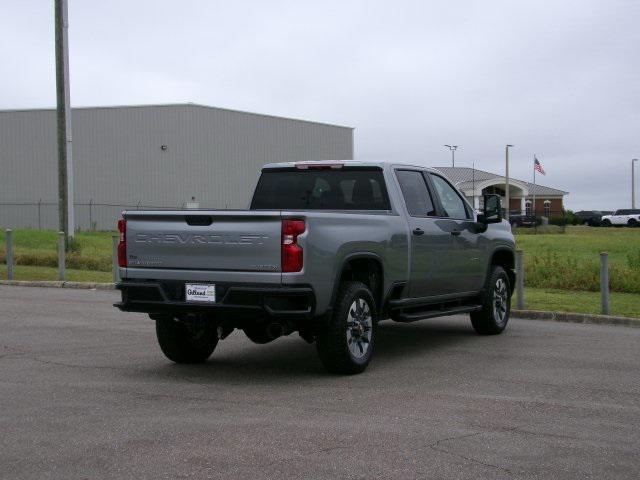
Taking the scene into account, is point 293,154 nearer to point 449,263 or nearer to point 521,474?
point 449,263

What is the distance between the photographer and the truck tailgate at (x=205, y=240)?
8000 millimetres

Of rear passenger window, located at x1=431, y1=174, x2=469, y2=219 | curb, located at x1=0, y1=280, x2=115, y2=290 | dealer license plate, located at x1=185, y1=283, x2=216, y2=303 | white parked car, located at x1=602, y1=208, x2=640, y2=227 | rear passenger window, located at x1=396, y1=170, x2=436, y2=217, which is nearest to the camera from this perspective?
dealer license plate, located at x1=185, y1=283, x2=216, y2=303

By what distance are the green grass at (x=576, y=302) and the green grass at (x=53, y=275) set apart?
8.92 metres

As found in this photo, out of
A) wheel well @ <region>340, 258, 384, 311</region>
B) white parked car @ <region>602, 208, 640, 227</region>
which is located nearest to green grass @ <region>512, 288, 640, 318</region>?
wheel well @ <region>340, 258, 384, 311</region>

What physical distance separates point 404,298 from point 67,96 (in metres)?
17.2

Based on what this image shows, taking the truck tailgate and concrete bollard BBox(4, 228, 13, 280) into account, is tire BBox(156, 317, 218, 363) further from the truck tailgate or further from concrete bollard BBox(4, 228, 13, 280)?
concrete bollard BBox(4, 228, 13, 280)

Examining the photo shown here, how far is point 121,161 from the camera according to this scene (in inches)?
2087

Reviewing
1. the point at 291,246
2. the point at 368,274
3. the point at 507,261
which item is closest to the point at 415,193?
the point at 368,274

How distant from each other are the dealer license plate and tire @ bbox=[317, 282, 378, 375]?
3.40ft

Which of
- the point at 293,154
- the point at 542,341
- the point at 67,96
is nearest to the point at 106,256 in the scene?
the point at 67,96

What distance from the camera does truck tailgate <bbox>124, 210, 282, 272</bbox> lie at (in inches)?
315

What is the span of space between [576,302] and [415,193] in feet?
21.0

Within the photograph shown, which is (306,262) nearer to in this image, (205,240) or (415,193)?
(205,240)

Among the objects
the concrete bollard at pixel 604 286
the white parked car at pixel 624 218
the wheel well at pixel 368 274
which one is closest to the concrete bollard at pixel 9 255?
the concrete bollard at pixel 604 286
